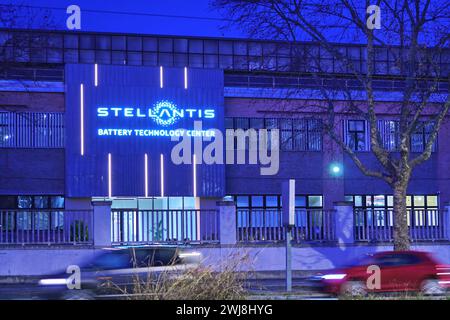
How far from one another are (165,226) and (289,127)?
1588cm

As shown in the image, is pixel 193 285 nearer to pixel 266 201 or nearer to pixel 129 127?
pixel 129 127

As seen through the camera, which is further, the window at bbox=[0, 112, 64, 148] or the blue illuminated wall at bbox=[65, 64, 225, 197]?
the blue illuminated wall at bbox=[65, 64, 225, 197]

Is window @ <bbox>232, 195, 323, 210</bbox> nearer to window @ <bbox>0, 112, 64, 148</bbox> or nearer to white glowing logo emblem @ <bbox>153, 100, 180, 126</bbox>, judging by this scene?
white glowing logo emblem @ <bbox>153, 100, 180, 126</bbox>

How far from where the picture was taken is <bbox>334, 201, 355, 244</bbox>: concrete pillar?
2489cm

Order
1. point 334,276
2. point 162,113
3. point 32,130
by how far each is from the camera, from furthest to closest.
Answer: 1. point 162,113
2. point 32,130
3. point 334,276

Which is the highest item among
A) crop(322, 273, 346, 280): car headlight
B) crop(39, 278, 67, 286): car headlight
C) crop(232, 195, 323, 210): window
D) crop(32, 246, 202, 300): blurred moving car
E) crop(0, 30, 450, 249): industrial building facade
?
crop(0, 30, 450, 249): industrial building facade

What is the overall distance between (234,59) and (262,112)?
6682 millimetres

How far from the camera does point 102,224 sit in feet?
77.2

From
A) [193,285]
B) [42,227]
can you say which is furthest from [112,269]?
[42,227]

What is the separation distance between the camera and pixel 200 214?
2438cm

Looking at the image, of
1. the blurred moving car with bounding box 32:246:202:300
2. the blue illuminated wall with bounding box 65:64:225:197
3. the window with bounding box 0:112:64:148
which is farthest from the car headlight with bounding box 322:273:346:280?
the window with bounding box 0:112:64:148

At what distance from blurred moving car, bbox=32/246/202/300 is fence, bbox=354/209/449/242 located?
11.5 meters

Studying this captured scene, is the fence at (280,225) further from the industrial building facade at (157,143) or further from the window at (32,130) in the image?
the window at (32,130)

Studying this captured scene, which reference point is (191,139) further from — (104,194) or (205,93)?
(104,194)
